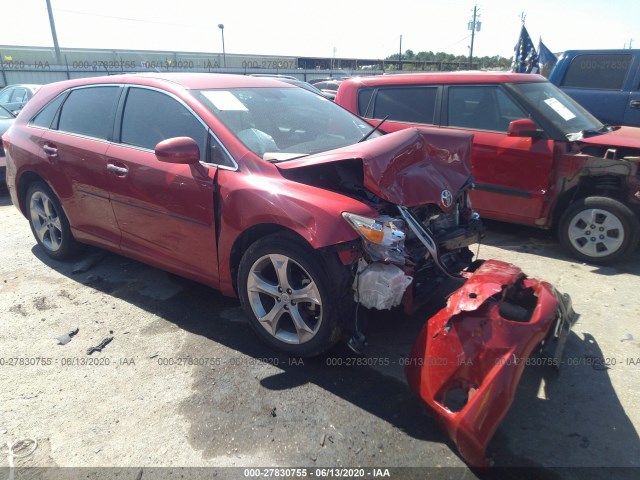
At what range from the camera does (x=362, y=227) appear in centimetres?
265

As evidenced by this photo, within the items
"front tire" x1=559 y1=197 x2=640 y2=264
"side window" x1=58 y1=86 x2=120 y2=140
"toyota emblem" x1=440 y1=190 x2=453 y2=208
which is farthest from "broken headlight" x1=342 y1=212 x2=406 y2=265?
"front tire" x1=559 y1=197 x2=640 y2=264

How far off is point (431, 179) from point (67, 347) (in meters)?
2.79

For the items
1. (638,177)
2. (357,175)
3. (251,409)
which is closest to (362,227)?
(357,175)

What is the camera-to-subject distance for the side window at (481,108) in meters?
4.95

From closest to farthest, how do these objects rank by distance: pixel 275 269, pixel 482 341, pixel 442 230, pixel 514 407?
pixel 482 341 < pixel 514 407 < pixel 275 269 < pixel 442 230

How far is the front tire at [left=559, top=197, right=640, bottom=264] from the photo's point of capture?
4316 millimetres

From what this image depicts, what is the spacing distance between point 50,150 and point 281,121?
2262mm

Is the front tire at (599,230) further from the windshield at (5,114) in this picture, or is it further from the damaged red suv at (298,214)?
the windshield at (5,114)

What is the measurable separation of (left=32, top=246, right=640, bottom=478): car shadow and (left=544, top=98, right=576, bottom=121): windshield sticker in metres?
2.66

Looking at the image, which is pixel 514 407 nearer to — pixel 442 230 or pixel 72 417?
pixel 442 230

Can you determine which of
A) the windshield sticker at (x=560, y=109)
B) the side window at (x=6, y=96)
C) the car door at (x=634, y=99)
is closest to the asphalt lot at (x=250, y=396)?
the windshield sticker at (x=560, y=109)

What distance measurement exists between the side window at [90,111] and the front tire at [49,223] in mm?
702

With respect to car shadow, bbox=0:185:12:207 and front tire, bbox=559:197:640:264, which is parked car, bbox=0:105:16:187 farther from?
front tire, bbox=559:197:640:264

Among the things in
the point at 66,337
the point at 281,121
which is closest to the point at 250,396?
the point at 66,337
